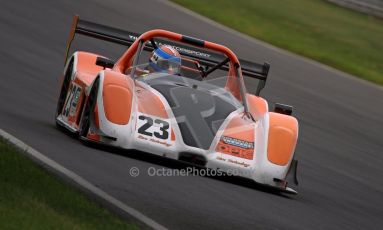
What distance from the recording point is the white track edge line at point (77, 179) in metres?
7.16

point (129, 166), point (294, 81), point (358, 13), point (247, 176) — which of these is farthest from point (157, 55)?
point (358, 13)

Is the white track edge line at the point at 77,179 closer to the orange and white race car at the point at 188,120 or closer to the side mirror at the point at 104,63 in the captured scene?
the orange and white race car at the point at 188,120

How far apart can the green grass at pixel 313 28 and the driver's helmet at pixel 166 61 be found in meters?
9.82

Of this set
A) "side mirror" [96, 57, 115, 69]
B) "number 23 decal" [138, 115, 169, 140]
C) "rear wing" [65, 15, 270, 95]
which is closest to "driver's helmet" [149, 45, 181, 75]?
"rear wing" [65, 15, 270, 95]

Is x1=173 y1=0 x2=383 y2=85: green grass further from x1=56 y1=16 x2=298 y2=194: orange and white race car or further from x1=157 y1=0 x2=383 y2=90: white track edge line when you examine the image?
x1=56 y1=16 x2=298 y2=194: orange and white race car

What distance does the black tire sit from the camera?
905 centimetres

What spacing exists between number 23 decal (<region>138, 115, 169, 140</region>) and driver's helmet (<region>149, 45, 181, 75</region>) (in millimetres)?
1373

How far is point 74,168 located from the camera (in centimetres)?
859

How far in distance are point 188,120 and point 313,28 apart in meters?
14.8

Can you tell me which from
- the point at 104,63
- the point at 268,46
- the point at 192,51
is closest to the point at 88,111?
the point at 104,63

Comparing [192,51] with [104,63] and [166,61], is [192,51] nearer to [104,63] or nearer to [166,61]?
[104,63]

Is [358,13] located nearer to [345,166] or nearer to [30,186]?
[345,166]

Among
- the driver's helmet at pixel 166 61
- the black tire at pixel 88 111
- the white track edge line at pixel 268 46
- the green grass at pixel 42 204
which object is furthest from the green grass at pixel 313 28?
the green grass at pixel 42 204

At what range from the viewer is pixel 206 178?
948 centimetres
